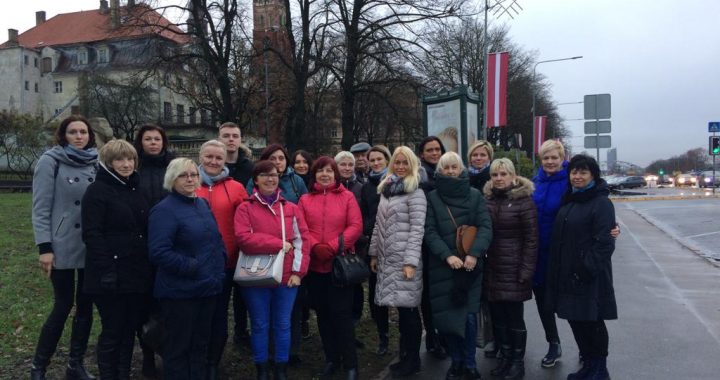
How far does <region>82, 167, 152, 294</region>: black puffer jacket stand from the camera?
4.17 metres

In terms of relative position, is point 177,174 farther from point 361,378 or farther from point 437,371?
point 437,371

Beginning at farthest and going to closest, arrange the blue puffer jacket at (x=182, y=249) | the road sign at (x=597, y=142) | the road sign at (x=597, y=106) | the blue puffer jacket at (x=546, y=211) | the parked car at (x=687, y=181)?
the parked car at (x=687, y=181)
the road sign at (x=597, y=142)
the road sign at (x=597, y=106)
the blue puffer jacket at (x=546, y=211)
the blue puffer jacket at (x=182, y=249)

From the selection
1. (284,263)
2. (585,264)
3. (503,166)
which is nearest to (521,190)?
(503,166)

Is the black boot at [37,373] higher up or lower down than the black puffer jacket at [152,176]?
lower down

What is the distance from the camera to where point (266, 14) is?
29391 mm

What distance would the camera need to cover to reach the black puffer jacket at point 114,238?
4.17 meters

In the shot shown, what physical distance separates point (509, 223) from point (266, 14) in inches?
1058

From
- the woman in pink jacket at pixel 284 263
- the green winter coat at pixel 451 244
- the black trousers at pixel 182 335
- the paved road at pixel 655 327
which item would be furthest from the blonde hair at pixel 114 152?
the paved road at pixel 655 327

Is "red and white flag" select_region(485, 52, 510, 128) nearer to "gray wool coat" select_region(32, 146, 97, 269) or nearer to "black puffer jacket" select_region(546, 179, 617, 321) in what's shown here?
"black puffer jacket" select_region(546, 179, 617, 321)

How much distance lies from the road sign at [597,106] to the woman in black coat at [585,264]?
8.65 metres

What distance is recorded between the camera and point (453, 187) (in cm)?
484

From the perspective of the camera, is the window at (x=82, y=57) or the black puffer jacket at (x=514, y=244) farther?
the window at (x=82, y=57)

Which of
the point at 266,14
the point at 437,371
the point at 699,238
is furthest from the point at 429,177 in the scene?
the point at 266,14

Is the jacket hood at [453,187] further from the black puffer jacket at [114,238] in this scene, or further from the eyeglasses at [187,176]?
the black puffer jacket at [114,238]
